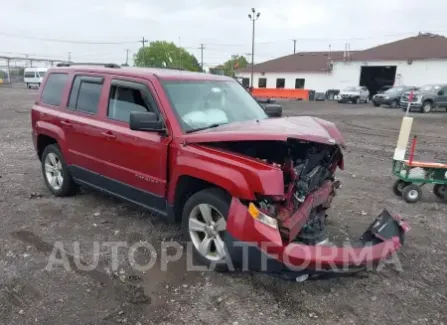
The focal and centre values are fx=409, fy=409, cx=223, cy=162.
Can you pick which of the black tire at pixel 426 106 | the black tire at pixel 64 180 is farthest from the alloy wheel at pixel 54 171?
the black tire at pixel 426 106

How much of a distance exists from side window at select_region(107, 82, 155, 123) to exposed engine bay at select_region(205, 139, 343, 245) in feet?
3.64

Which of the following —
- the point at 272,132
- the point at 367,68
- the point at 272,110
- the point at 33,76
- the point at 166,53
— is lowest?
the point at 272,132

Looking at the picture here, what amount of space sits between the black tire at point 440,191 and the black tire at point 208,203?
13.8ft

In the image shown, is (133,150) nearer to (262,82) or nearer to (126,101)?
(126,101)

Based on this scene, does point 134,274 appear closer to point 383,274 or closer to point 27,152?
point 383,274

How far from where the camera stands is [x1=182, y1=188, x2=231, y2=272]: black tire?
3.62m

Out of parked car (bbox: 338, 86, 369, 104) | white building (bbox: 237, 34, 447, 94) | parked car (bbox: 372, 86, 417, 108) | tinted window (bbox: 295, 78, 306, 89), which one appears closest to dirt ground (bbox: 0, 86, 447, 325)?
parked car (bbox: 372, 86, 417, 108)

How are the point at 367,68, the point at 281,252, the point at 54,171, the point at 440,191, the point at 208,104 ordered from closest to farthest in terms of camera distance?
the point at 281,252
the point at 208,104
the point at 54,171
the point at 440,191
the point at 367,68

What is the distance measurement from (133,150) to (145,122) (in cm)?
62

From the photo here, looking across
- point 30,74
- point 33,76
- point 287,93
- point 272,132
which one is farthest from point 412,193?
point 30,74

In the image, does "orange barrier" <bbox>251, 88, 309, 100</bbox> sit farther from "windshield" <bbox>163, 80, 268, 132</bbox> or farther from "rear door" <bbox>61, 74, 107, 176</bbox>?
"windshield" <bbox>163, 80, 268, 132</bbox>

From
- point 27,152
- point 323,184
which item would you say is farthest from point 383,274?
point 27,152

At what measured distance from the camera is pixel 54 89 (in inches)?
229

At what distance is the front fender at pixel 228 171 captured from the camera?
330cm
